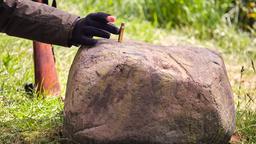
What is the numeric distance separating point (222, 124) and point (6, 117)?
Answer: 1.27m

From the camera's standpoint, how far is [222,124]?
8.27ft

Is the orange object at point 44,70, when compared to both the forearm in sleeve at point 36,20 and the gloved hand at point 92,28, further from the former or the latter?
the gloved hand at point 92,28

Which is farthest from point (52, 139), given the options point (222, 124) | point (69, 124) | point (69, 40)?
point (222, 124)

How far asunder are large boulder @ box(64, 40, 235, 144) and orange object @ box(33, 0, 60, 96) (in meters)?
1.01

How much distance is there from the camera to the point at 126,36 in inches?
222

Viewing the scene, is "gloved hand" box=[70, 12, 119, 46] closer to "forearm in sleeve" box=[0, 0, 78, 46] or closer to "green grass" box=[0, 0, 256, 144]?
"forearm in sleeve" box=[0, 0, 78, 46]

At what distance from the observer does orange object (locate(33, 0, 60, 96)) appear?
11.6ft

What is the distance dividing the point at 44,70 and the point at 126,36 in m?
2.20

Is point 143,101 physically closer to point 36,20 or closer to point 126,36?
point 36,20

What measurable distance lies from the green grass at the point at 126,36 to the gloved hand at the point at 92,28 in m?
0.52

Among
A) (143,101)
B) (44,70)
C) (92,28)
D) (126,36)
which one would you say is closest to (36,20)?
(92,28)

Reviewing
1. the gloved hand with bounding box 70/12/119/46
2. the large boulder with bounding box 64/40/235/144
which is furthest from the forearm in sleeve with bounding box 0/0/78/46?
the large boulder with bounding box 64/40/235/144

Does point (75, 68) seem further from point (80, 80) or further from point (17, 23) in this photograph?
point (17, 23)

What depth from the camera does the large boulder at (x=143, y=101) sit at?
243 cm
